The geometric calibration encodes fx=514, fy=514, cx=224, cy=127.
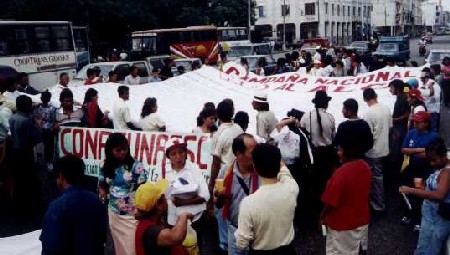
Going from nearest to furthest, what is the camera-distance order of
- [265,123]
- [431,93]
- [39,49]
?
1. [265,123]
2. [431,93]
3. [39,49]

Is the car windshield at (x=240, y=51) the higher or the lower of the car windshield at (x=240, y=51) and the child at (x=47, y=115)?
the higher

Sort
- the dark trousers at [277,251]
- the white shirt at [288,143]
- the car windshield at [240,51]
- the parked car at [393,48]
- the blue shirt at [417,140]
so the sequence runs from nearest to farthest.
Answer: the dark trousers at [277,251] < the blue shirt at [417,140] < the white shirt at [288,143] < the car windshield at [240,51] < the parked car at [393,48]

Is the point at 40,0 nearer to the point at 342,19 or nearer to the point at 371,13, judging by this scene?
the point at 342,19

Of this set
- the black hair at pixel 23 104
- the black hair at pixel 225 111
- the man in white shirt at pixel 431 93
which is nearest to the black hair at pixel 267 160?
the black hair at pixel 225 111

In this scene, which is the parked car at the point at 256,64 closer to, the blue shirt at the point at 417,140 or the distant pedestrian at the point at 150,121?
the distant pedestrian at the point at 150,121

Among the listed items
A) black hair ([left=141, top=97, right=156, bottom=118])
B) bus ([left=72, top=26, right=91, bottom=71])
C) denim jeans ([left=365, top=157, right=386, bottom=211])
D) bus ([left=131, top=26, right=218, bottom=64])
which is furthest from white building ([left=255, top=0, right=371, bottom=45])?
denim jeans ([left=365, top=157, right=386, bottom=211])

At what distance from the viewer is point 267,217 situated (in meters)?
3.72

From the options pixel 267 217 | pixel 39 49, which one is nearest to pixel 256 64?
pixel 39 49

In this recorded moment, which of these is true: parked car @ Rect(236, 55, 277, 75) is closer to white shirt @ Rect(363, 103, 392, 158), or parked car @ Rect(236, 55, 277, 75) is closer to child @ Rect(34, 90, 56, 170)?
child @ Rect(34, 90, 56, 170)

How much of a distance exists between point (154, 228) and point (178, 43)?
32.8m

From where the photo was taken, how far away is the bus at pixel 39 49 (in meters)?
20.8

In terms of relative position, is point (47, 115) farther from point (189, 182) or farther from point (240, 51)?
point (240, 51)

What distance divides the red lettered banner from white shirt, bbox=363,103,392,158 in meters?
2.36

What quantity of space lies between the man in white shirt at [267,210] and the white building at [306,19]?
235 ft
